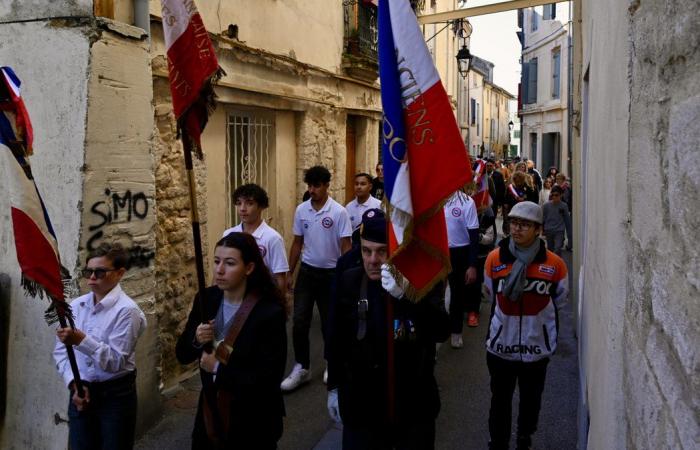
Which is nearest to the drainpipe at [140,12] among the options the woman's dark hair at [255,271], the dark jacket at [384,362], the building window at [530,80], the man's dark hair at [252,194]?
the man's dark hair at [252,194]

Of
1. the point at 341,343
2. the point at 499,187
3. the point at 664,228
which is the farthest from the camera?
the point at 499,187

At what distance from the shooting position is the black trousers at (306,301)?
19.2 feet

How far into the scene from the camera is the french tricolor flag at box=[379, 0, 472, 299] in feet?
9.56

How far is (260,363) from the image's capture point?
10.4 feet

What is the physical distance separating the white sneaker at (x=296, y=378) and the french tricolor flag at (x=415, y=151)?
10.3 ft

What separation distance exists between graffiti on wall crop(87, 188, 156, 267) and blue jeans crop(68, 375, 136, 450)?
4.61 ft

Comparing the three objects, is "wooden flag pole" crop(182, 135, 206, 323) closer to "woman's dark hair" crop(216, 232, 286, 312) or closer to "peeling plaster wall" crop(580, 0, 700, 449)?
"woman's dark hair" crop(216, 232, 286, 312)

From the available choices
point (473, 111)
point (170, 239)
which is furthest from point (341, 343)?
point (473, 111)

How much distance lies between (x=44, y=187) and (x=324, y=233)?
2461mm

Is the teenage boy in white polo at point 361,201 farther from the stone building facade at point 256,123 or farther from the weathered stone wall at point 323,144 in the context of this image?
the weathered stone wall at point 323,144

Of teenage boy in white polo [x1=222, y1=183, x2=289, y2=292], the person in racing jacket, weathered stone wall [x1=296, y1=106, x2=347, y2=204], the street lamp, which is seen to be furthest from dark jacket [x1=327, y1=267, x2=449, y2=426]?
the street lamp

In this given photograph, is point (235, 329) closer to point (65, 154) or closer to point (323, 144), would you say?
point (65, 154)

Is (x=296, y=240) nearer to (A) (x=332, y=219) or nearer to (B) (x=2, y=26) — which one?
(A) (x=332, y=219)

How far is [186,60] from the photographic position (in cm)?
320
